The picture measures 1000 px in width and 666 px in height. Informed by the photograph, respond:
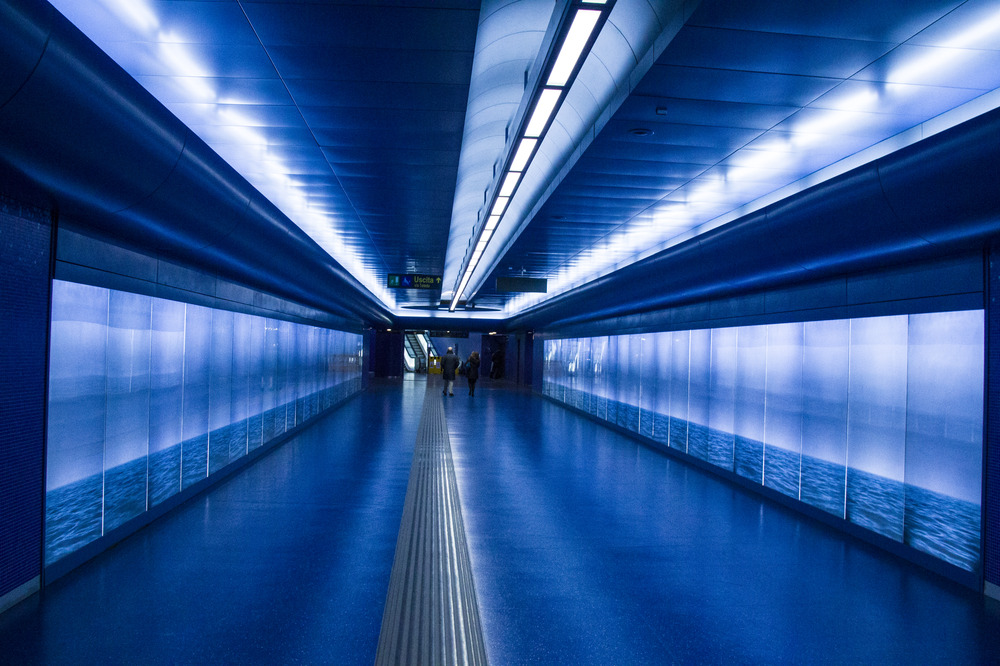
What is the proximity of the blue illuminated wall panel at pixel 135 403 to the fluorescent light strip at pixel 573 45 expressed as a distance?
4073 millimetres

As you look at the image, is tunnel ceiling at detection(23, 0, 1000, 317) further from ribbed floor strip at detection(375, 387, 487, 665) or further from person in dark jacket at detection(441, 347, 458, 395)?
person in dark jacket at detection(441, 347, 458, 395)

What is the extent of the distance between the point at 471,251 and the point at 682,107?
629 centimetres

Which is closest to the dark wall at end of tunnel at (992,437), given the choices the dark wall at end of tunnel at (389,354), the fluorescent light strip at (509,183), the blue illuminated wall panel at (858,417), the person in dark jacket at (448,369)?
the blue illuminated wall panel at (858,417)

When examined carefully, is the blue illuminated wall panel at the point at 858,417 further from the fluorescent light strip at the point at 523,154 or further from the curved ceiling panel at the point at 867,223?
the fluorescent light strip at the point at 523,154

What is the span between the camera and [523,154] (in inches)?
185

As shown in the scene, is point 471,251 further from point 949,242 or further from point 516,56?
point 949,242

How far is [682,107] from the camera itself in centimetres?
390

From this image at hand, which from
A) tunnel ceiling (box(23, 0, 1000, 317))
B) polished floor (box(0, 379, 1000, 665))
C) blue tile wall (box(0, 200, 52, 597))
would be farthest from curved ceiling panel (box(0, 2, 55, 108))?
polished floor (box(0, 379, 1000, 665))

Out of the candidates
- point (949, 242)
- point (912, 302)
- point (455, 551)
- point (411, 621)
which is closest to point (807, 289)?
point (912, 302)

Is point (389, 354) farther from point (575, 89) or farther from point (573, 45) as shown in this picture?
point (573, 45)

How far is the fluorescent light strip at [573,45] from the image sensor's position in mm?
2649

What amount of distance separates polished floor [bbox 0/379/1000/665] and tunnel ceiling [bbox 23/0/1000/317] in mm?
2984

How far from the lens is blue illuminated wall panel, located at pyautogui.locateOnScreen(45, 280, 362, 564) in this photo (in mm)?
4480

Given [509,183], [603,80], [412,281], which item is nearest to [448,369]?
[412,281]
